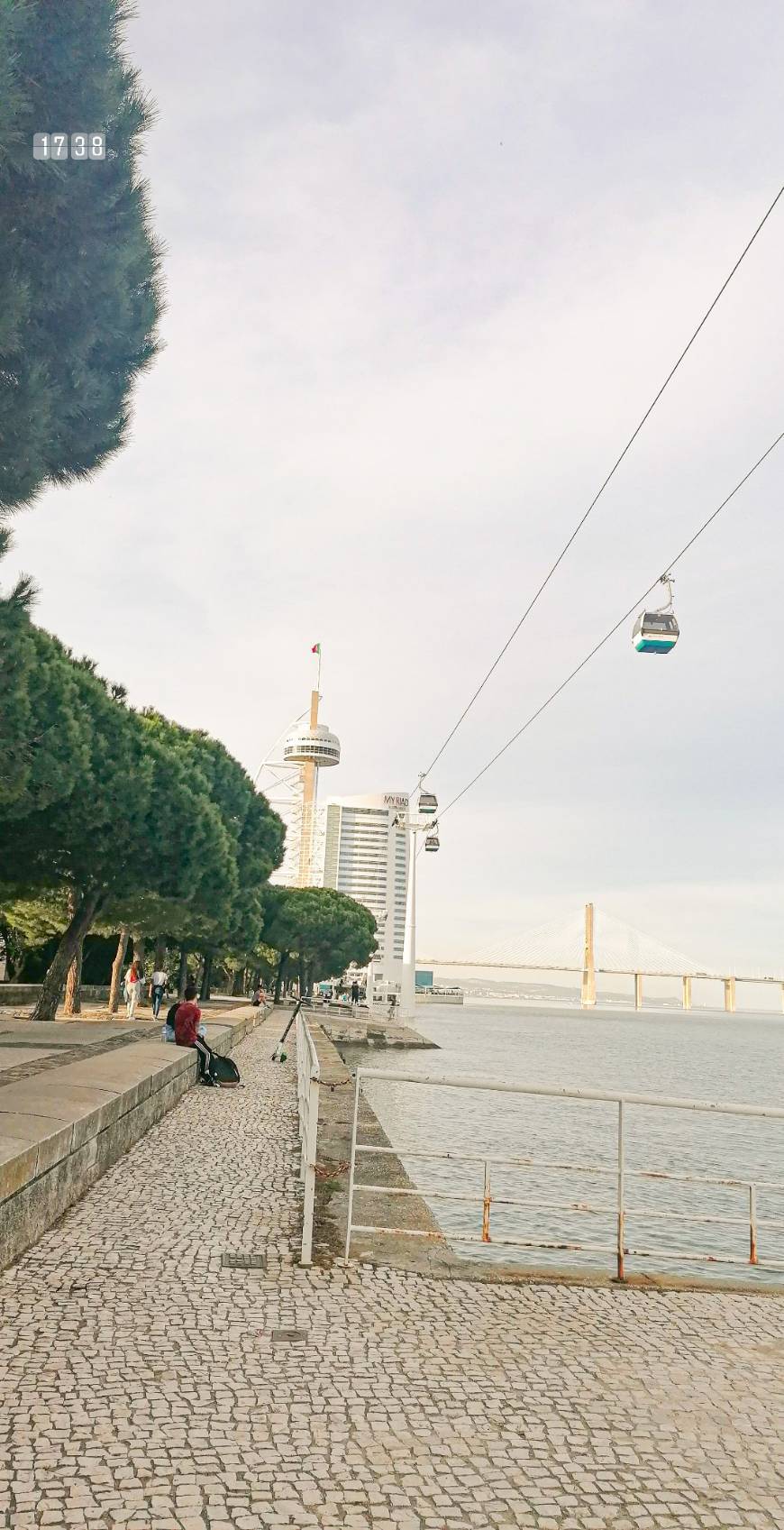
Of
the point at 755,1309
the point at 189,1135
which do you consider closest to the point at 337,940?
the point at 189,1135

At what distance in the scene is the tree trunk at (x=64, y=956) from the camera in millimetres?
22516

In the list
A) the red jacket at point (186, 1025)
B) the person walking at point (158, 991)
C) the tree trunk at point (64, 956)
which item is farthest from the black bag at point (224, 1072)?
the person walking at point (158, 991)

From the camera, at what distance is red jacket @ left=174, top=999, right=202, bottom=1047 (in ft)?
49.1

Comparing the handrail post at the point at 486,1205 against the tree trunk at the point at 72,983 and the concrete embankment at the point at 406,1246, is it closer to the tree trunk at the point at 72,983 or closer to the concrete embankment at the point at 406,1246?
the concrete embankment at the point at 406,1246

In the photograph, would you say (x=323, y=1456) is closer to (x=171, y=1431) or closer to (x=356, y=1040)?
(x=171, y=1431)

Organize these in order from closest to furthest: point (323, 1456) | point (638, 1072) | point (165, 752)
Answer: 1. point (323, 1456)
2. point (165, 752)
3. point (638, 1072)

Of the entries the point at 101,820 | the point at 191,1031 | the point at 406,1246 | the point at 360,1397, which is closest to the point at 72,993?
the point at 101,820

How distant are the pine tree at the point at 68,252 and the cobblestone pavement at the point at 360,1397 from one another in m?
5.68

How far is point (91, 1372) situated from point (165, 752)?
19866 mm

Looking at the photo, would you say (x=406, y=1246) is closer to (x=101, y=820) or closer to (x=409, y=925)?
(x=101, y=820)

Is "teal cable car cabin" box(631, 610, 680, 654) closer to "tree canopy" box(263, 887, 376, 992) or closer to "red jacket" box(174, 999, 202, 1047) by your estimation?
"red jacket" box(174, 999, 202, 1047)

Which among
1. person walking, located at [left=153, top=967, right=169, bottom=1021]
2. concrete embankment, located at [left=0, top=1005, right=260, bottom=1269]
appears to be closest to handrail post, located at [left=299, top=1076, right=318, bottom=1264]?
concrete embankment, located at [left=0, top=1005, right=260, bottom=1269]

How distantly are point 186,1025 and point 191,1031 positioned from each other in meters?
0.15

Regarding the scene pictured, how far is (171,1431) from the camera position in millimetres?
3713
